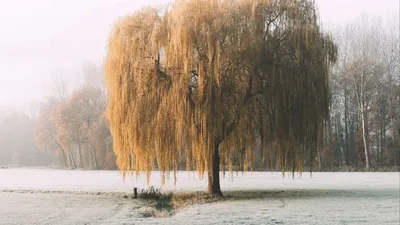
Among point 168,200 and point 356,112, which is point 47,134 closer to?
point 356,112

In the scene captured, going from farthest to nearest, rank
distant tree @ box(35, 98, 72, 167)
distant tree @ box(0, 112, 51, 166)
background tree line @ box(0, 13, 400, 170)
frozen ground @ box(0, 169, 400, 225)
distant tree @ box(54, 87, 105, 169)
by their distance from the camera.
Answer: distant tree @ box(0, 112, 51, 166) → distant tree @ box(35, 98, 72, 167) → distant tree @ box(54, 87, 105, 169) → background tree line @ box(0, 13, 400, 170) → frozen ground @ box(0, 169, 400, 225)

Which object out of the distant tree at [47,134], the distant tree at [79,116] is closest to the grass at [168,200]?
the distant tree at [79,116]

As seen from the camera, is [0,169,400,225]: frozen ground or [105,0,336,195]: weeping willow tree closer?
[0,169,400,225]: frozen ground

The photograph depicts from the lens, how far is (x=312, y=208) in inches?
456

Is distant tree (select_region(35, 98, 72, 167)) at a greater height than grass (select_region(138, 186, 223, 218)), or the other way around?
distant tree (select_region(35, 98, 72, 167))

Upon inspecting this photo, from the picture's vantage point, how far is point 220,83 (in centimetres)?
1337

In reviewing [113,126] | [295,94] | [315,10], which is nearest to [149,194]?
[113,126]

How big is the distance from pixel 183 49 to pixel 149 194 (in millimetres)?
5942

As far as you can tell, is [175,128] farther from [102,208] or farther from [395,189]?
[395,189]

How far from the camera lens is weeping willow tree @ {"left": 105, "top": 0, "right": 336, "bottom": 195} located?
13.3m

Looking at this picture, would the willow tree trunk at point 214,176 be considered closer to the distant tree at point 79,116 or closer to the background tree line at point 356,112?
the background tree line at point 356,112

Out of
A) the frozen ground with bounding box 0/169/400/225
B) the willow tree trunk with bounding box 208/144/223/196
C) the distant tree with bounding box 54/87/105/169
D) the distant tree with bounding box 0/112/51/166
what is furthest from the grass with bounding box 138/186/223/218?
the distant tree with bounding box 0/112/51/166

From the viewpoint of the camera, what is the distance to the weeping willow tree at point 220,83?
43.6ft

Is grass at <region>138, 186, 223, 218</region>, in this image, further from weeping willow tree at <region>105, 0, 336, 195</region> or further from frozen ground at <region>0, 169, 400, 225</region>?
weeping willow tree at <region>105, 0, 336, 195</region>
